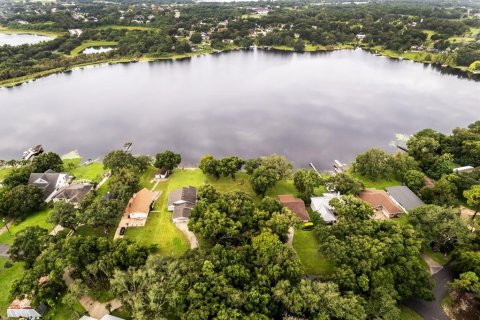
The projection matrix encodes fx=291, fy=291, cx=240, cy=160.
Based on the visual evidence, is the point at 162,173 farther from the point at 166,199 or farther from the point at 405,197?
the point at 405,197

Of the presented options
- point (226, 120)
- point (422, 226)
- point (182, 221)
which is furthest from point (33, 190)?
point (422, 226)

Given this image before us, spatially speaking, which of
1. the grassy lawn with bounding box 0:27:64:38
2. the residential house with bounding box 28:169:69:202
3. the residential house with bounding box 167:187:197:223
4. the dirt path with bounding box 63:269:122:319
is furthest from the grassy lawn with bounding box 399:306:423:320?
the grassy lawn with bounding box 0:27:64:38

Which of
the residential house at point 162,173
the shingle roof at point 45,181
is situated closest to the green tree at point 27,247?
the shingle roof at point 45,181

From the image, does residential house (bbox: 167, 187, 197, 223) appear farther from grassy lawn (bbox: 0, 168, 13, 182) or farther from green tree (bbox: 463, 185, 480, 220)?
green tree (bbox: 463, 185, 480, 220)

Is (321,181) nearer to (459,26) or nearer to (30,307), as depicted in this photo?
(30,307)

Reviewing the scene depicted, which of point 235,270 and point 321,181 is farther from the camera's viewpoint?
point 321,181

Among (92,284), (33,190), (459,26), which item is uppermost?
(459,26)

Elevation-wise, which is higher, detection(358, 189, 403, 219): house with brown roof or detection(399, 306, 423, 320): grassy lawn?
detection(358, 189, 403, 219): house with brown roof
